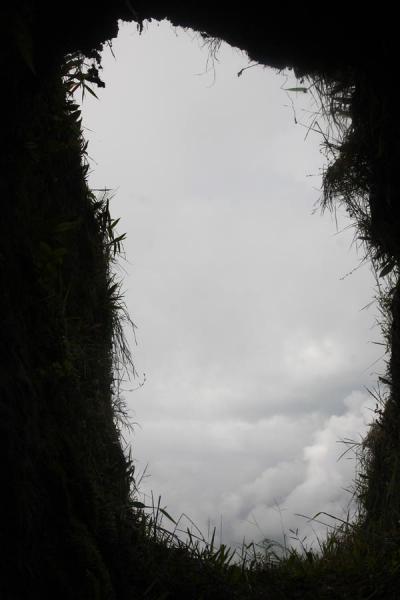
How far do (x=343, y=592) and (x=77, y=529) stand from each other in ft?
4.78

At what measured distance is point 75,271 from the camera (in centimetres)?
449

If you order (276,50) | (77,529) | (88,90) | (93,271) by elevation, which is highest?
(88,90)

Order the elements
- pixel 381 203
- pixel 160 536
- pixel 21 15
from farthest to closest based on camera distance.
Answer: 1. pixel 381 203
2. pixel 160 536
3. pixel 21 15

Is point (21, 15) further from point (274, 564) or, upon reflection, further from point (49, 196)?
point (274, 564)

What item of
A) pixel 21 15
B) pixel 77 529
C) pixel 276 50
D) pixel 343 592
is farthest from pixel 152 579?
pixel 276 50

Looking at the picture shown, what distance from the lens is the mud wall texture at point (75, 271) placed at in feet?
6.91

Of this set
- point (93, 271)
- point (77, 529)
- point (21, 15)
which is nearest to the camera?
point (21, 15)

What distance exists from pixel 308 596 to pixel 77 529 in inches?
52.0

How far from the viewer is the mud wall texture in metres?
2.11

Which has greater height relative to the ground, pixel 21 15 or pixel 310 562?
pixel 21 15

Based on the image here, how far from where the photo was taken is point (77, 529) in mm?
2320

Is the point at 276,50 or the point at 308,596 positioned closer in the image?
the point at 308,596

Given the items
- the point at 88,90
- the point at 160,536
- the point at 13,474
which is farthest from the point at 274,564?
the point at 88,90

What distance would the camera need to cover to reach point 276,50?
3285 millimetres
